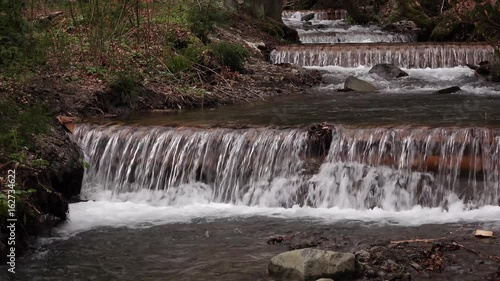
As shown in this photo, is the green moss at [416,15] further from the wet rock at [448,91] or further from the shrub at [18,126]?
the shrub at [18,126]

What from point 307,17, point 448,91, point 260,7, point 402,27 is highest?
point 260,7

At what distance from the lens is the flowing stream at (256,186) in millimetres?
7137

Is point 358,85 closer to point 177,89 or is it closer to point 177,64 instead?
point 177,64

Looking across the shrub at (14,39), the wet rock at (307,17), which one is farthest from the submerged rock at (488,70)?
the wet rock at (307,17)

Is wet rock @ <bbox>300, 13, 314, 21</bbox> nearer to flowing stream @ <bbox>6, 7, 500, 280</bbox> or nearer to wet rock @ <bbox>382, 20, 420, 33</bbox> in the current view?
wet rock @ <bbox>382, 20, 420, 33</bbox>

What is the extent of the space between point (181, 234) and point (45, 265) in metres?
1.58

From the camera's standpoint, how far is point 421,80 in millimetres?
16781

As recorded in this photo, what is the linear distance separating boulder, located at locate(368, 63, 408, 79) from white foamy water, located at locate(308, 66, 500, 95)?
0.15 meters

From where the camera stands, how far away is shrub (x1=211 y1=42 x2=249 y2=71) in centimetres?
1605

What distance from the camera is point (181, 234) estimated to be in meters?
7.87

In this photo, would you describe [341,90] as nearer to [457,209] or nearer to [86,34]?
[86,34]

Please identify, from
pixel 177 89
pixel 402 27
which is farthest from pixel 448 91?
pixel 402 27

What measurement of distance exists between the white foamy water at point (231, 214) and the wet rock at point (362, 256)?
150cm

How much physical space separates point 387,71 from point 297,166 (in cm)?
835
